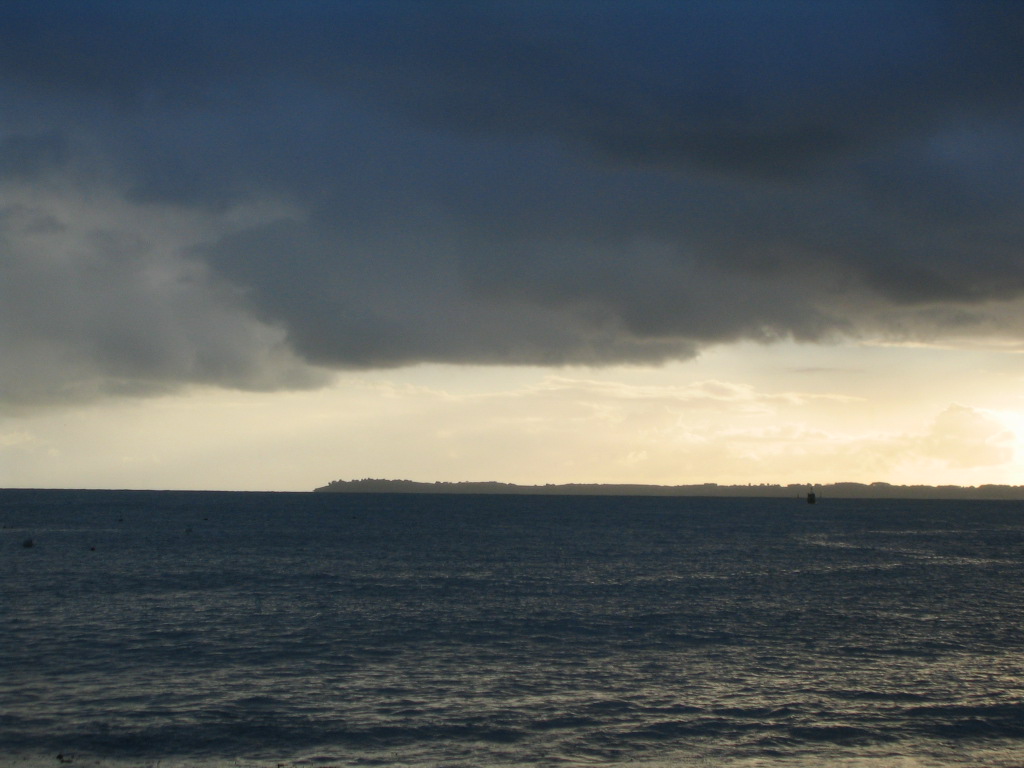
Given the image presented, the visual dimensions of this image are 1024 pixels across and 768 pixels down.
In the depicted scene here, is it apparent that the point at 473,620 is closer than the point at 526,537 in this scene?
Yes

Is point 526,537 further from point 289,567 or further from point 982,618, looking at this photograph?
point 982,618

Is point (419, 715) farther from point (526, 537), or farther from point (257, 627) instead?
point (526, 537)

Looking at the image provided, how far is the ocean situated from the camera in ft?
117

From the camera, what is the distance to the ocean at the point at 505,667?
117 feet

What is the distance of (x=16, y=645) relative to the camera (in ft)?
175

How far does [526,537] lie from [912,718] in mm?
127879

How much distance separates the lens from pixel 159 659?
5038 cm

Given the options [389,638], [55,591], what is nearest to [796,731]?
[389,638]

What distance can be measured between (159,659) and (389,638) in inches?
550

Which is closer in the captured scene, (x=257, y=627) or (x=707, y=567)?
(x=257, y=627)

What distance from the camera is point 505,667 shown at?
161 ft

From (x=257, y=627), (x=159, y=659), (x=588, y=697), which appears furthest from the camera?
(x=257, y=627)

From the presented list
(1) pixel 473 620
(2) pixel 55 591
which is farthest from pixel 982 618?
(2) pixel 55 591

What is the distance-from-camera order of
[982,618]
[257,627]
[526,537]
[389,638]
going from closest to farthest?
1. [389,638]
2. [257,627]
3. [982,618]
4. [526,537]
